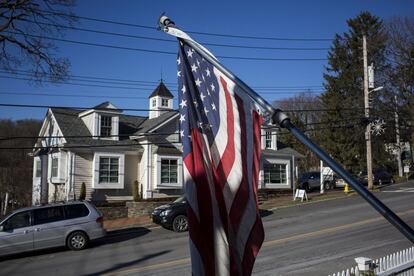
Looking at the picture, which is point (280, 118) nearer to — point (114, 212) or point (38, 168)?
point (114, 212)

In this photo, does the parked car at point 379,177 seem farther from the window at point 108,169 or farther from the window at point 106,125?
the window at point 106,125

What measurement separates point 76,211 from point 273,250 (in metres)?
7.84

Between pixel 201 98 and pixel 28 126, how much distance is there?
5613cm

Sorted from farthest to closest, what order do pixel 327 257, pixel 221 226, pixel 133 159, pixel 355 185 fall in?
pixel 133 159, pixel 327 257, pixel 221 226, pixel 355 185

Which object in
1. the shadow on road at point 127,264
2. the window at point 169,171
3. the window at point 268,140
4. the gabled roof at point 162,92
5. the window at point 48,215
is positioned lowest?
the shadow on road at point 127,264

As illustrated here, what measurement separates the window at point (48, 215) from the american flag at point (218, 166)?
1274 cm

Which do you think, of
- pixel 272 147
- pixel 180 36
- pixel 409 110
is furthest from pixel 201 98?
pixel 409 110

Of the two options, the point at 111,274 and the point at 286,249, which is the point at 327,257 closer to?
the point at 286,249

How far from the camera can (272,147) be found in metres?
35.8

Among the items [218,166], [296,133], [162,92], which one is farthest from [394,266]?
[162,92]

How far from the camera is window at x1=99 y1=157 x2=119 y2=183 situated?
2698 centimetres

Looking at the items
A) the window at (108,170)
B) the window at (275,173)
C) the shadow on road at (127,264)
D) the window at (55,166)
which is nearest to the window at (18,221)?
the shadow on road at (127,264)

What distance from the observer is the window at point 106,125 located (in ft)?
93.3

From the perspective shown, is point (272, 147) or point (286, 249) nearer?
point (286, 249)
